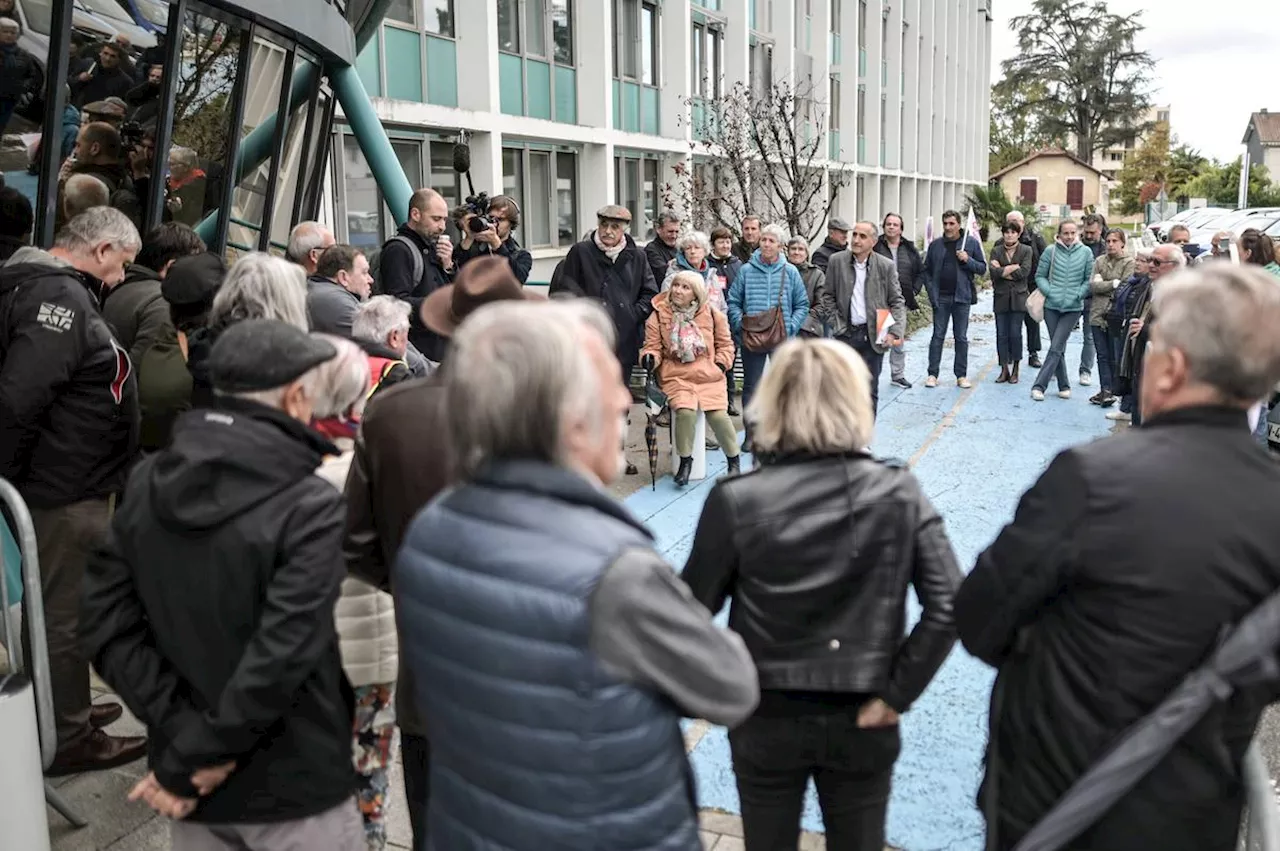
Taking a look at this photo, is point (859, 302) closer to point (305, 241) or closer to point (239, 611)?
point (305, 241)

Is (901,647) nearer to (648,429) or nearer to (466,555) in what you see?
(466,555)

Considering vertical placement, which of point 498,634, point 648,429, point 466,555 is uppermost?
point 466,555

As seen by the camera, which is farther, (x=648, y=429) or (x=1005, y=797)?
(x=648, y=429)

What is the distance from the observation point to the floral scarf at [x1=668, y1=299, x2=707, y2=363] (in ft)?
26.1

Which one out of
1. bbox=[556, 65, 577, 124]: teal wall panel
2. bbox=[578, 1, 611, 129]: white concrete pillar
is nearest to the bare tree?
bbox=[578, 1, 611, 129]: white concrete pillar

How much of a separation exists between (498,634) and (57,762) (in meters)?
3.19

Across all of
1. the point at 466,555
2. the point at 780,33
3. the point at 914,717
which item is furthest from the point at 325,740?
the point at 780,33

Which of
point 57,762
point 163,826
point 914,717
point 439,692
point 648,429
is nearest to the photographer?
point 439,692

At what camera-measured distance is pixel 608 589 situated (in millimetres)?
1677

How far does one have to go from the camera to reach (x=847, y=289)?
32.5 feet

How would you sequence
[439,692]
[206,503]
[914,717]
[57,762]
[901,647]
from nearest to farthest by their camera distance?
[439,692], [206,503], [901,647], [57,762], [914,717]

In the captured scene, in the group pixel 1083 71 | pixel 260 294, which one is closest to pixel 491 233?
pixel 260 294

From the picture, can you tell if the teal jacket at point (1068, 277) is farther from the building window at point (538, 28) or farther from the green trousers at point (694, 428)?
the building window at point (538, 28)

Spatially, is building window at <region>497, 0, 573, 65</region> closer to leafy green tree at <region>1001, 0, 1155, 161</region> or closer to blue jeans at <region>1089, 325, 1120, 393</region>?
blue jeans at <region>1089, 325, 1120, 393</region>
